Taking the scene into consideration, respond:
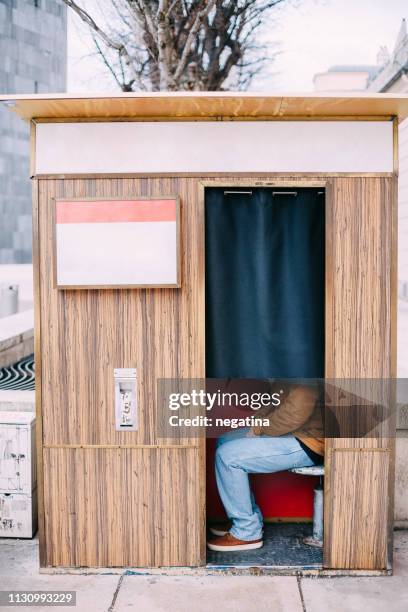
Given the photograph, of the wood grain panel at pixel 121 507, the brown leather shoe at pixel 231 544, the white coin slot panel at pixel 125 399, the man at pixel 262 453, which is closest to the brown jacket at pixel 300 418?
the man at pixel 262 453

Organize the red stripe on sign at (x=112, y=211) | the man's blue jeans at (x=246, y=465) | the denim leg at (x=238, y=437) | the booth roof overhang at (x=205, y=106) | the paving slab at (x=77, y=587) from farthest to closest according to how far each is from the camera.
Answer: the denim leg at (x=238, y=437)
the man's blue jeans at (x=246, y=465)
the red stripe on sign at (x=112, y=211)
the paving slab at (x=77, y=587)
the booth roof overhang at (x=205, y=106)

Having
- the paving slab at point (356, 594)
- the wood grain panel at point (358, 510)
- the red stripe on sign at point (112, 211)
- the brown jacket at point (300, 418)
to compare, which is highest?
the red stripe on sign at point (112, 211)

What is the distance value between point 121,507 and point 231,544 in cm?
83

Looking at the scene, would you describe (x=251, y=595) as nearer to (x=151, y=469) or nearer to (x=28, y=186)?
(x=151, y=469)

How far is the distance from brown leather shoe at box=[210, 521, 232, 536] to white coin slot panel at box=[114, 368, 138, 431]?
111cm

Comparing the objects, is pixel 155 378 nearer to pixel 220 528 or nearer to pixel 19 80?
pixel 220 528

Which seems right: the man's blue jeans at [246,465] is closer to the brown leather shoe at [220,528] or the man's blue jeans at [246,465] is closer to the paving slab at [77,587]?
the brown leather shoe at [220,528]

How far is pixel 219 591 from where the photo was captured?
11.5 feet

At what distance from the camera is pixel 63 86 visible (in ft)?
83.2

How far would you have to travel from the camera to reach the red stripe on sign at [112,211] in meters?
3.50

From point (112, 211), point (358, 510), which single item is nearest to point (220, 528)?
point (358, 510)

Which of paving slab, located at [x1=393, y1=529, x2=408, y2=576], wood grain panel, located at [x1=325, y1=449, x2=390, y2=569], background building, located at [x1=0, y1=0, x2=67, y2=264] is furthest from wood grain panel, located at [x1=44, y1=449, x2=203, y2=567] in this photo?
background building, located at [x1=0, y1=0, x2=67, y2=264]

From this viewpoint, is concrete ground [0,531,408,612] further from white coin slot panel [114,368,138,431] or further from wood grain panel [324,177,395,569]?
white coin slot panel [114,368,138,431]

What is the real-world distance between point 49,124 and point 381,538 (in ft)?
11.0
